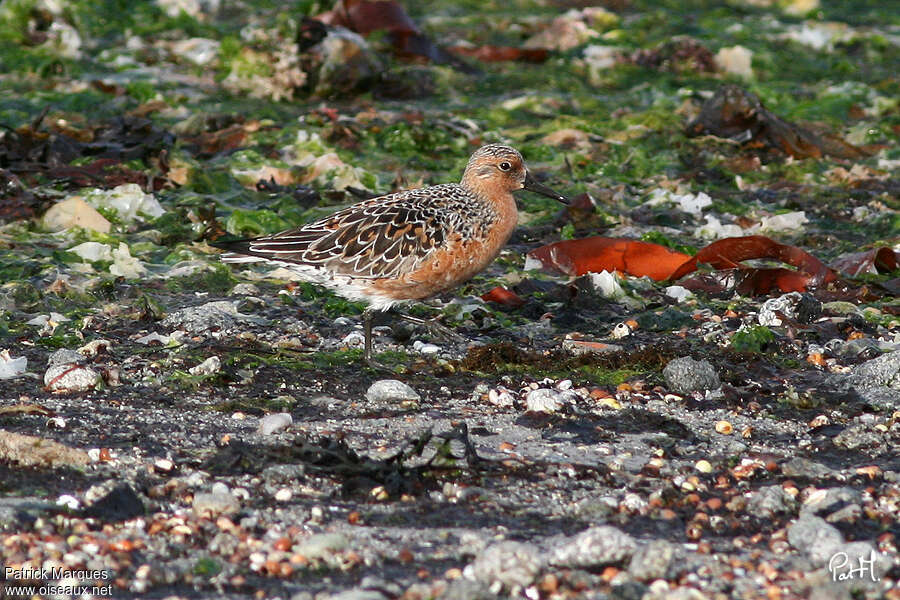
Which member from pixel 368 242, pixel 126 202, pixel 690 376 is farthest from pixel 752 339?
pixel 126 202

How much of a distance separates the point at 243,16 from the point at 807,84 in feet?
23.4

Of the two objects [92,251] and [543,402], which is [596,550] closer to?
[543,402]

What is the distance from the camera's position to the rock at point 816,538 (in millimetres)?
4531

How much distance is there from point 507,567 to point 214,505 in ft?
4.28

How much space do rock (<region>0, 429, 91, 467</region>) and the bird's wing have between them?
230 centimetres

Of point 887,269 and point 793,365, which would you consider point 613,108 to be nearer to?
point 887,269

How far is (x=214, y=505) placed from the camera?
4805 mm

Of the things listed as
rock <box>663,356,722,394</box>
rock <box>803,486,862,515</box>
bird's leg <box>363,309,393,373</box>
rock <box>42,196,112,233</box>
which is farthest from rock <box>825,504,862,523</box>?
rock <box>42,196,112,233</box>

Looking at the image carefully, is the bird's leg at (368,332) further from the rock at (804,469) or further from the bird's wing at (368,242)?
the rock at (804,469)

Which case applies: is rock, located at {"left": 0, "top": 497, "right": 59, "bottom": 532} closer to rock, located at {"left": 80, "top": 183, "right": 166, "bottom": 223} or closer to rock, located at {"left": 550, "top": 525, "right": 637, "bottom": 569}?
rock, located at {"left": 550, "top": 525, "right": 637, "bottom": 569}

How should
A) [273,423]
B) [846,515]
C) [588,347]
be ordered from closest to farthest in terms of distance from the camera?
[846,515] < [273,423] < [588,347]

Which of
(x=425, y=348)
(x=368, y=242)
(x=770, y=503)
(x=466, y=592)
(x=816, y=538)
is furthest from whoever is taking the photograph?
(x=368, y=242)

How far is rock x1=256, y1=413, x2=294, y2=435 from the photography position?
5.79m

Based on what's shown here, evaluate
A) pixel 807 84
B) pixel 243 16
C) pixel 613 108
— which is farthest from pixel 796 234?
pixel 243 16
